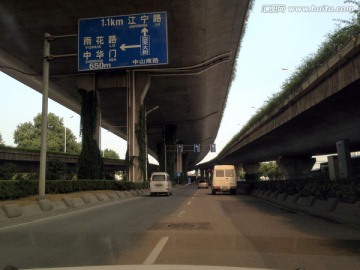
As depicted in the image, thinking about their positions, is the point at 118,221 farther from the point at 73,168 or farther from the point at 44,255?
the point at 73,168

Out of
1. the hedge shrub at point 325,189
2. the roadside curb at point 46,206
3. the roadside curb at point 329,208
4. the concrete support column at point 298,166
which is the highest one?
the concrete support column at point 298,166

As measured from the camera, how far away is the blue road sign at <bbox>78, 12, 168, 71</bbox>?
2402 cm

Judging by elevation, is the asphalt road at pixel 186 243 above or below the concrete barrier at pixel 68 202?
below

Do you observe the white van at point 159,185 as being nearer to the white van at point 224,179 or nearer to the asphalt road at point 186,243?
the white van at point 224,179

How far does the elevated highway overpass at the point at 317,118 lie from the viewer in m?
18.2

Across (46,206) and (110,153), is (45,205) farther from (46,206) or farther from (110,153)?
(110,153)

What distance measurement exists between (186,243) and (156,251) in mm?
1262

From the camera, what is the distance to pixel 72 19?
3108 centimetres

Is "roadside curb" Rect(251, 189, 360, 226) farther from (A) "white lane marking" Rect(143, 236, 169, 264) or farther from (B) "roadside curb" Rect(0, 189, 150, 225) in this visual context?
(B) "roadside curb" Rect(0, 189, 150, 225)

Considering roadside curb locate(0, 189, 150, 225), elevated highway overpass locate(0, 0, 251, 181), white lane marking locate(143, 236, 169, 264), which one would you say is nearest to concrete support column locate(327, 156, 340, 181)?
roadside curb locate(0, 189, 150, 225)

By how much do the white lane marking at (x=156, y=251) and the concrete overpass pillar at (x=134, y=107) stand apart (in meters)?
32.4

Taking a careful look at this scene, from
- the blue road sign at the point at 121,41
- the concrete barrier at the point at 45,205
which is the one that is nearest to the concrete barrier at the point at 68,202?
the concrete barrier at the point at 45,205

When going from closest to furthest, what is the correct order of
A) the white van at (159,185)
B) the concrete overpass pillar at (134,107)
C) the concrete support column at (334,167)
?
the concrete support column at (334,167)
the white van at (159,185)
the concrete overpass pillar at (134,107)

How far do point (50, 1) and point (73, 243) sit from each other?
73.6 ft
